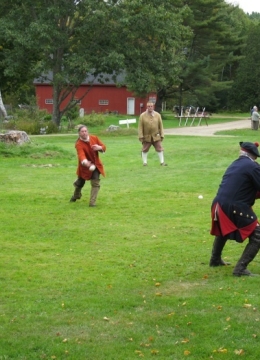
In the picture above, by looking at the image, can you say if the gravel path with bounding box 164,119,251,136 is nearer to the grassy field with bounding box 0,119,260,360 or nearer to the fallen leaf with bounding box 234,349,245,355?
the grassy field with bounding box 0,119,260,360

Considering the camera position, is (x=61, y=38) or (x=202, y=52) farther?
(x=202, y=52)

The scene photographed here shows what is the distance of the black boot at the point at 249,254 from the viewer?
9094mm

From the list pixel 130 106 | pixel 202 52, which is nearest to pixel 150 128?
pixel 202 52

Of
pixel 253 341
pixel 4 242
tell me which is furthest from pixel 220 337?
pixel 4 242

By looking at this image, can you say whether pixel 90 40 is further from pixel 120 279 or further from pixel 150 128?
pixel 120 279

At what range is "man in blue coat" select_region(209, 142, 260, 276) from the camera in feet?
29.7

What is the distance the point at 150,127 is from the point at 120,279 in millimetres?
12526

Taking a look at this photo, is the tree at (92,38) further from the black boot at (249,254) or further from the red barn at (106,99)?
the black boot at (249,254)

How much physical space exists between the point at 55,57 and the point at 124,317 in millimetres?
41772

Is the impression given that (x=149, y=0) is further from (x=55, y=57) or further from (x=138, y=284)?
(x=138, y=284)

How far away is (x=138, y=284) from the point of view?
9055 mm

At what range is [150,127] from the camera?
21500mm

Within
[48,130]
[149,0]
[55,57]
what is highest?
[149,0]

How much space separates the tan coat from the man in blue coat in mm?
12223
